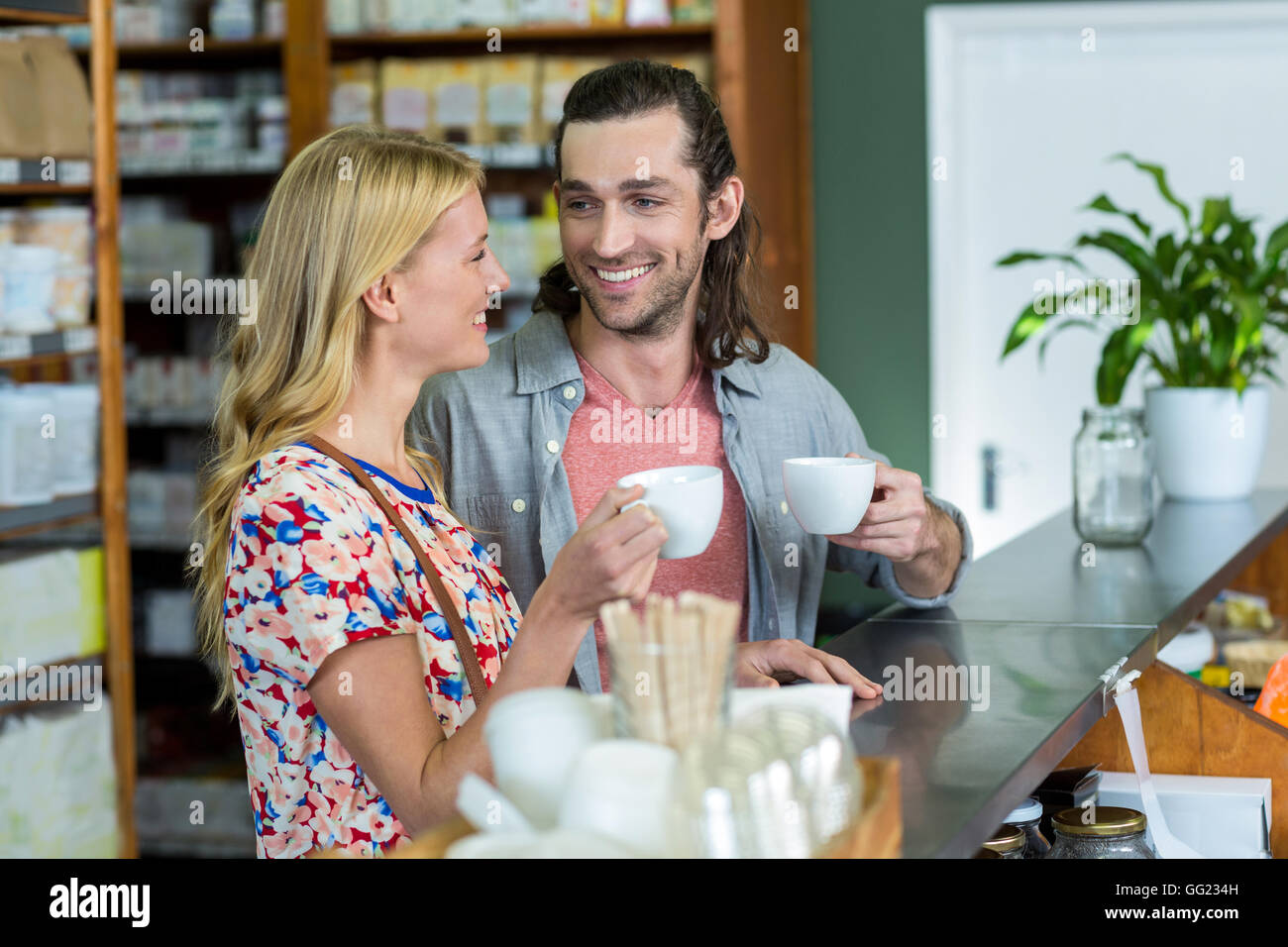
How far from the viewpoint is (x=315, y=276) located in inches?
52.6

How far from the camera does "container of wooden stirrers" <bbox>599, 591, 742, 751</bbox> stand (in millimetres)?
772

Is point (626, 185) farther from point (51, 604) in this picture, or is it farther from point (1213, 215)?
point (51, 604)

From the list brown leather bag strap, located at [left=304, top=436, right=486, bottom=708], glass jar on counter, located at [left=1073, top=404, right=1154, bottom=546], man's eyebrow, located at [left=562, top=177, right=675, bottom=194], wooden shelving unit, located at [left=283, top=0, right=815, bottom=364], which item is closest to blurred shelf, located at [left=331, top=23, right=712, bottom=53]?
wooden shelving unit, located at [left=283, top=0, right=815, bottom=364]

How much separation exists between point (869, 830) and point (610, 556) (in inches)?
13.0

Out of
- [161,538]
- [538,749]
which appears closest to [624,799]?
[538,749]

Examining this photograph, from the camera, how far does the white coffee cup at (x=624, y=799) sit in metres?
0.73

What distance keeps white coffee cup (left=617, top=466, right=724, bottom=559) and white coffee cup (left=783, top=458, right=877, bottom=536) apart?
8.5 inches

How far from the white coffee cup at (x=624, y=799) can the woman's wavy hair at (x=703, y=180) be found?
1.17 meters

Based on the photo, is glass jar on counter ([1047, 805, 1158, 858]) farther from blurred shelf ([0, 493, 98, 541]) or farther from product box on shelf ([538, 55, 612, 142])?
product box on shelf ([538, 55, 612, 142])

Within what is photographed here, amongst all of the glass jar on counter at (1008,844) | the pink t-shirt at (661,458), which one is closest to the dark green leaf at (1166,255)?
the pink t-shirt at (661,458)

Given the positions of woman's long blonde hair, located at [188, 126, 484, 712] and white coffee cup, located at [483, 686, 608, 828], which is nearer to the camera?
white coffee cup, located at [483, 686, 608, 828]
